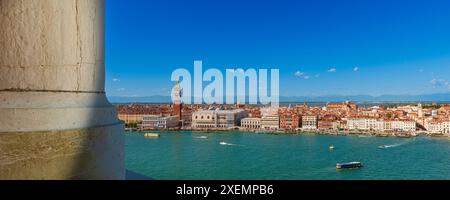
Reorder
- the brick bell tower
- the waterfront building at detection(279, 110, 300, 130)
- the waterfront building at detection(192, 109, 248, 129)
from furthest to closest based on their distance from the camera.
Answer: the brick bell tower, the waterfront building at detection(192, 109, 248, 129), the waterfront building at detection(279, 110, 300, 130)

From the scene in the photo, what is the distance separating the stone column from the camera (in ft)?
1.55

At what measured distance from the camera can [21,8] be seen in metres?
0.49

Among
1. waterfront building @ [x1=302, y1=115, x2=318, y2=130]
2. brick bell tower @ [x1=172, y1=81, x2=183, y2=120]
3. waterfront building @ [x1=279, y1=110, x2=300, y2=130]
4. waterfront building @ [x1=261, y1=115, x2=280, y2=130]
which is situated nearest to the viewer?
waterfront building @ [x1=302, y1=115, x2=318, y2=130]

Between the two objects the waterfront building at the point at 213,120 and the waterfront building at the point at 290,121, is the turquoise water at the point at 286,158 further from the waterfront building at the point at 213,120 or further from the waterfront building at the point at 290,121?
the waterfront building at the point at 213,120

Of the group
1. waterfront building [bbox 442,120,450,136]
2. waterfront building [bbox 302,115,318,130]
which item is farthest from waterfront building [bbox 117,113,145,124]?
waterfront building [bbox 442,120,450,136]

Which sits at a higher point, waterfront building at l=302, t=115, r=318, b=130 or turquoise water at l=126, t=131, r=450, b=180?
waterfront building at l=302, t=115, r=318, b=130

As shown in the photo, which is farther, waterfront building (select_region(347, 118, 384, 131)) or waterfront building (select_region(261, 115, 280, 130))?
waterfront building (select_region(261, 115, 280, 130))

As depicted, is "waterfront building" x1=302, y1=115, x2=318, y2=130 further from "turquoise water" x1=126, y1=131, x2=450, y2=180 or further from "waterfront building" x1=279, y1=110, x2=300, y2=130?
"turquoise water" x1=126, y1=131, x2=450, y2=180

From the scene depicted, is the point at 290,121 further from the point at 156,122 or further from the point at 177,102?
the point at 156,122

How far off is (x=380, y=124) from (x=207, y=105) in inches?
679

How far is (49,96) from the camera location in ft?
1.64

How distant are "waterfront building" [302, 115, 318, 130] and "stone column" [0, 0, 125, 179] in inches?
1042
